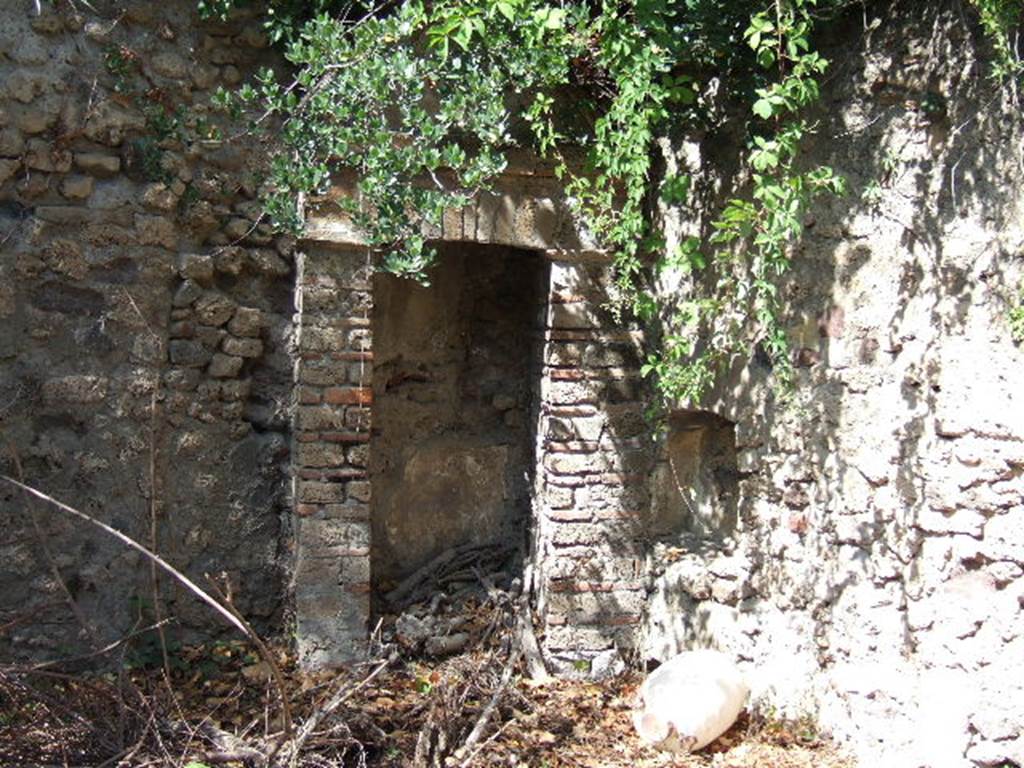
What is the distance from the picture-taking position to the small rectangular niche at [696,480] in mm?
5180

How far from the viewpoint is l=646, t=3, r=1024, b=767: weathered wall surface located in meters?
3.91

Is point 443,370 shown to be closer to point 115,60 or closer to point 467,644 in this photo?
point 467,644

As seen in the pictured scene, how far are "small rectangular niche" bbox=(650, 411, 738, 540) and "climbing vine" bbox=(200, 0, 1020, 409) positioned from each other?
1.17ft

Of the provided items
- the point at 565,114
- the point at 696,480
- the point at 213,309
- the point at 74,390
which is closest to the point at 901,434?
the point at 696,480

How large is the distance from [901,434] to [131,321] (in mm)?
2958

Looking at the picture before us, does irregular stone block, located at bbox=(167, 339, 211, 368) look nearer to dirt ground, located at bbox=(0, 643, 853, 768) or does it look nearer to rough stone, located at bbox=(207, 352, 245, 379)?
rough stone, located at bbox=(207, 352, 245, 379)

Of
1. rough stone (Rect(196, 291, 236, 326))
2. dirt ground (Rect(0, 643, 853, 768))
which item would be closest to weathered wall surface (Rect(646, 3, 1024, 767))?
dirt ground (Rect(0, 643, 853, 768))

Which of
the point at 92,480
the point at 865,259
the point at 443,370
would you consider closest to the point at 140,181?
the point at 92,480

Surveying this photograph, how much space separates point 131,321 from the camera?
189 inches

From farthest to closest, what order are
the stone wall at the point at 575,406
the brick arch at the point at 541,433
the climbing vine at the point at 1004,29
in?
1. the brick arch at the point at 541,433
2. the stone wall at the point at 575,406
3. the climbing vine at the point at 1004,29

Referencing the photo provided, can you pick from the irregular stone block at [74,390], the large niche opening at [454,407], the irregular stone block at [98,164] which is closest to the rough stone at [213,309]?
the irregular stone block at [74,390]

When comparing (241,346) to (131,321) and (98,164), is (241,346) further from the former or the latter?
(98,164)

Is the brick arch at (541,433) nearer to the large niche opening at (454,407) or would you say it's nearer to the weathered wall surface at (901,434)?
the large niche opening at (454,407)

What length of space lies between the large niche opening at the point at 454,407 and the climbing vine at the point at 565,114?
2.37 feet
